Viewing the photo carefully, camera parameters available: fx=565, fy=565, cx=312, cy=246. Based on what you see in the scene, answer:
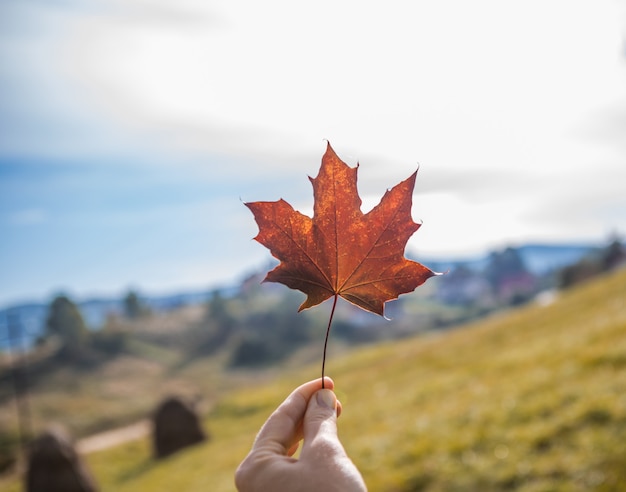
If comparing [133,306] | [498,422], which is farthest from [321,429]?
[133,306]

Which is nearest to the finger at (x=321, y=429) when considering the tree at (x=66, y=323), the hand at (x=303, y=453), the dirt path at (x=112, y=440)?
the hand at (x=303, y=453)

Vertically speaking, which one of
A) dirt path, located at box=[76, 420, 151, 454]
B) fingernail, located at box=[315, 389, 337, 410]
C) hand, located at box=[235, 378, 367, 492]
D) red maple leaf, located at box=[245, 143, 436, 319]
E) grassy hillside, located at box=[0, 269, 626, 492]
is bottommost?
dirt path, located at box=[76, 420, 151, 454]

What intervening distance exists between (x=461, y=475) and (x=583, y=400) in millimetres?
2497

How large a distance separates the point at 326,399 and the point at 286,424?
5.2 inches

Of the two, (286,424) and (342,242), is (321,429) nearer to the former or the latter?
(286,424)

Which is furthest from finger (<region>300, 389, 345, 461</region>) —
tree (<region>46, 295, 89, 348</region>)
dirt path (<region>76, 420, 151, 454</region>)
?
tree (<region>46, 295, 89, 348</region>)

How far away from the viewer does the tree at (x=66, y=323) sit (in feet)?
279

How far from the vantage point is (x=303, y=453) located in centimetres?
143

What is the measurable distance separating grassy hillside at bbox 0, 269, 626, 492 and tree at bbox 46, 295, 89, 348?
6721 centimetres

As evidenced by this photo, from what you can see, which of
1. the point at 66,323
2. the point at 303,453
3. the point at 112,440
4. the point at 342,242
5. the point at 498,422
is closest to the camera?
the point at 303,453

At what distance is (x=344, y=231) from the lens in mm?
1573

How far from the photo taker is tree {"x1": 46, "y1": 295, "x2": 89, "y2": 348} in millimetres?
85056

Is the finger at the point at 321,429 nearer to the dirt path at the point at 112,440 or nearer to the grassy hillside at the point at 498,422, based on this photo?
the grassy hillside at the point at 498,422

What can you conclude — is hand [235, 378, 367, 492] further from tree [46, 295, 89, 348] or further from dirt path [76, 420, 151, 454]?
tree [46, 295, 89, 348]
